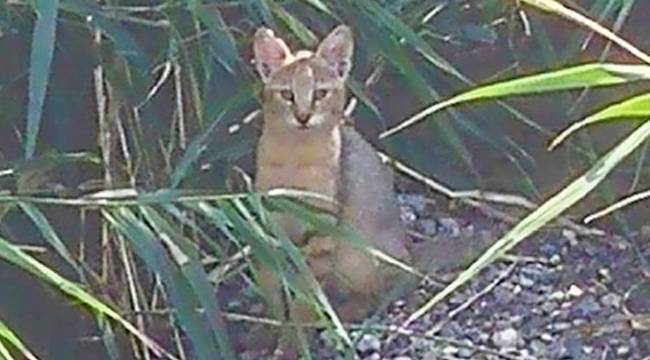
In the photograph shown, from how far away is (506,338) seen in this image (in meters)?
2.27

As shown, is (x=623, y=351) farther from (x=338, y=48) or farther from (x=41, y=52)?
(x=41, y=52)

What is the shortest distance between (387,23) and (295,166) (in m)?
0.60

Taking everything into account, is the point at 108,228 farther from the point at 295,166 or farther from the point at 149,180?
the point at 295,166

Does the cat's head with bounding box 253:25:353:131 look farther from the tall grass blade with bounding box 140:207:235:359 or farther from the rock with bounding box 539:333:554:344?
the tall grass blade with bounding box 140:207:235:359

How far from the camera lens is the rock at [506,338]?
2248 mm

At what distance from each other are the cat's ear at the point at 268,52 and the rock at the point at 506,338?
0.43 m

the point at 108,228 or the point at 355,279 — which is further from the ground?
the point at 108,228

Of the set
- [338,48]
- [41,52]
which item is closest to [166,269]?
[41,52]

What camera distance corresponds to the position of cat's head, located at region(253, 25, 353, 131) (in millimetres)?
2260

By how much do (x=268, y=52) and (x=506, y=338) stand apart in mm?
464

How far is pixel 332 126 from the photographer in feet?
7.86

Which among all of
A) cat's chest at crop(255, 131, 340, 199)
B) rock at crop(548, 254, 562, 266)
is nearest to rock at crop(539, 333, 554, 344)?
rock at crop(548, 254, 562, 266)

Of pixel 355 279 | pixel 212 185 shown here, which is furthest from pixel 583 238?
pixel 212 185

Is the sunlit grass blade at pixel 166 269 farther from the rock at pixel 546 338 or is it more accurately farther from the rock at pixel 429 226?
the rock at pixel 429 226
